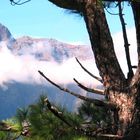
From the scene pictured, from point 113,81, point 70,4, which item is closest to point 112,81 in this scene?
point 113,81

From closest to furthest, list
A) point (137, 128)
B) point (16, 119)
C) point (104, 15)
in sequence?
point (137, 128)
point (104, 15)
point (16, 119)

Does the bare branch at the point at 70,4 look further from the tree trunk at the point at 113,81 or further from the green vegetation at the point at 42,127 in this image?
the green vegetation at the point at 42,127

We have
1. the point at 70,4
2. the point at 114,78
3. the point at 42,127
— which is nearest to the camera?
the point at 114,78

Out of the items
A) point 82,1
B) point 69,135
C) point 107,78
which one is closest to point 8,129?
point 69,135

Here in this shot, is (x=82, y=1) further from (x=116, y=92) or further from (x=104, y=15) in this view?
(x=116, y=92)

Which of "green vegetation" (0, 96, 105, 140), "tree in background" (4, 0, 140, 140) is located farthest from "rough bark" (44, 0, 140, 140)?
"green vegetation" (0, 96, 105, 140)

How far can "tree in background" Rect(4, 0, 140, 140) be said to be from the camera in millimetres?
4883

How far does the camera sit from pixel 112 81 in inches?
198

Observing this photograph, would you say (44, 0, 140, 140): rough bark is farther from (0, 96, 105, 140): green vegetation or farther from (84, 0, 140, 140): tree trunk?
(0, 96, 105, 140): green vegetation

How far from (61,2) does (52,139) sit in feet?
4.70

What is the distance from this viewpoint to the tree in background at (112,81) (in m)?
4.88

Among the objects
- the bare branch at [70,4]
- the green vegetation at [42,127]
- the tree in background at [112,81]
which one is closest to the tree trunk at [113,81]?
the tree in background at [112,81]

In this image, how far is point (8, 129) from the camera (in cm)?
540

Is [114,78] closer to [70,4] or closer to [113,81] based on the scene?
[113,81]
